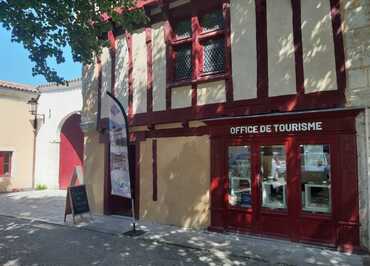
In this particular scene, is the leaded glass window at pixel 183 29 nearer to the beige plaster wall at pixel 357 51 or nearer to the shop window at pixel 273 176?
the shop window at pixel 273 176

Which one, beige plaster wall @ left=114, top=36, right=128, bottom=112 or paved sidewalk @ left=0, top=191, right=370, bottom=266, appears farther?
beige plaster wall @ left=114, top=36, right=128, bottom=112

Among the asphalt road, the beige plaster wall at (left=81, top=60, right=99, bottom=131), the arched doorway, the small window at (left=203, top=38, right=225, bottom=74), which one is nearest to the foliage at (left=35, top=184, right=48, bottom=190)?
the arched doorway

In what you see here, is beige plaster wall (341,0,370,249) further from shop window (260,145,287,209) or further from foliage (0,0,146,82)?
foliage (0,0,146,82)

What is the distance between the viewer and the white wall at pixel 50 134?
15.5 m

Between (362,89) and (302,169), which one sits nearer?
(362,89)

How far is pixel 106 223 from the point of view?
27.6 feet

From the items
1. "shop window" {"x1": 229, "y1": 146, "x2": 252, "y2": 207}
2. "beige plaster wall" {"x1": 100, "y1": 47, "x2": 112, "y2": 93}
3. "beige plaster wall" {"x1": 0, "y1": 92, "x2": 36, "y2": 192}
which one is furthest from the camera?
"beige plaster wall" {"x1": 0, "y1": 92, "x2": 36, "y2": 192}

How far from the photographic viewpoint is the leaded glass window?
8.20m

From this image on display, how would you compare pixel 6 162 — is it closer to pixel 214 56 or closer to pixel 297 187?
pixel 214 56

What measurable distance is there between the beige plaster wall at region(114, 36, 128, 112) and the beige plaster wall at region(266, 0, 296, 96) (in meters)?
3.92

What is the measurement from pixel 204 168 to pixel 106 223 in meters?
2.82

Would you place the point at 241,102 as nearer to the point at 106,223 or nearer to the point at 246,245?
the point at 246,245

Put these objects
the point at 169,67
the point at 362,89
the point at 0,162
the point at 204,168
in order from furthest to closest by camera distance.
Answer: the point at 0,162, the point at 169,67, the point at 204,168, the point at 362,89

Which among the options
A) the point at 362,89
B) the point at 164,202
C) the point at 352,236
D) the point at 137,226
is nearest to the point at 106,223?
the point at 137,226
